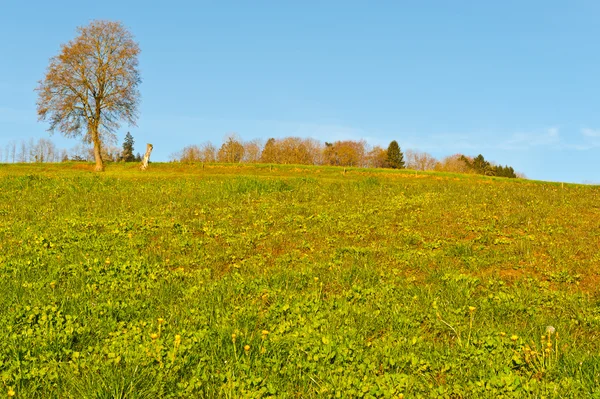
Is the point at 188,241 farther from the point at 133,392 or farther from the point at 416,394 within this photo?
the point at 416,394

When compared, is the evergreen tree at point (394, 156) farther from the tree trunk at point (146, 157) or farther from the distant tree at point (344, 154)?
the tree trunk at point (146, 157)

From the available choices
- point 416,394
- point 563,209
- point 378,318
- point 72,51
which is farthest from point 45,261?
point 72,51

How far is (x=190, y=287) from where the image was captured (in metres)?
7.28

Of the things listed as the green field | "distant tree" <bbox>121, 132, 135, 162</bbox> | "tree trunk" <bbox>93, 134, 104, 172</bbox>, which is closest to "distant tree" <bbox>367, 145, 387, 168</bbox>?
"distant tree" <bbox>121, 132, 135, 162</bbox>

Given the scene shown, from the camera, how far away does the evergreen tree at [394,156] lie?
362ft

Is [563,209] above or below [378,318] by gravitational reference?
above

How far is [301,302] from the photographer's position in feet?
21.7

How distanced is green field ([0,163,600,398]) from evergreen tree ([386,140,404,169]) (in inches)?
3895

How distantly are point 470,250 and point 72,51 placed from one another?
43.6 metres

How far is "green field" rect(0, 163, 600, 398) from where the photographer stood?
15.4 feet

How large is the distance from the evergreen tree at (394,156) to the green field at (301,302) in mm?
98943

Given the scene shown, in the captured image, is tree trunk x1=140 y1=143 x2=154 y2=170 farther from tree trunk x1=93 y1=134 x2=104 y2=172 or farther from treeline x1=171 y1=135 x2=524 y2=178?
treeline x1=171 y1=135 x2=524 y2=178

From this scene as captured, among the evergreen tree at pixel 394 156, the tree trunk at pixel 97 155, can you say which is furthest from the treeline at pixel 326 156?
the tree trunk at pixel 97 155

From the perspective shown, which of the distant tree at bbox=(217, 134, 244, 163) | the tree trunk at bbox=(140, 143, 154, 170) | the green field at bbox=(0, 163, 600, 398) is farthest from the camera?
the distant tree at bbox=(217, 134, 244, 163)
